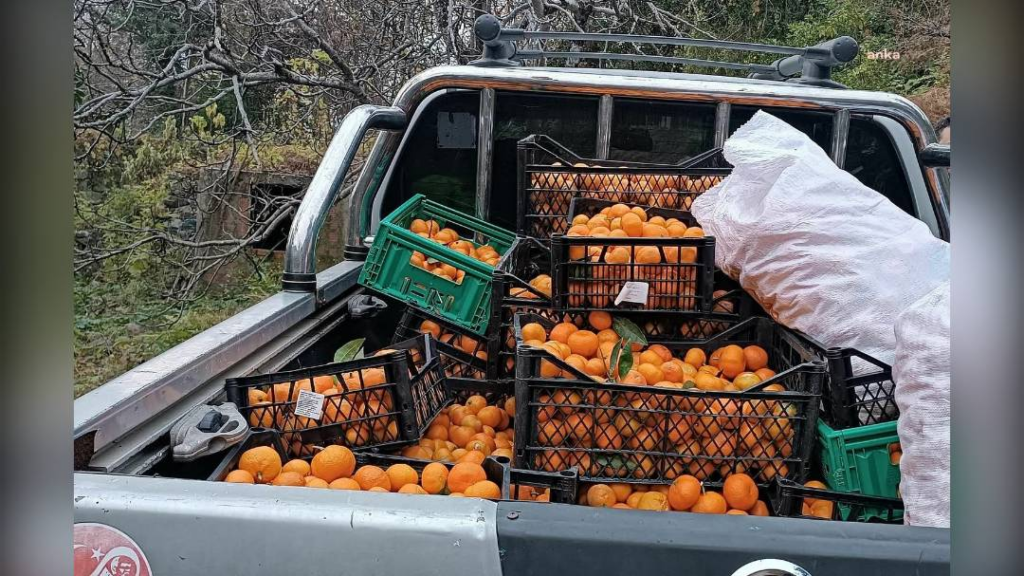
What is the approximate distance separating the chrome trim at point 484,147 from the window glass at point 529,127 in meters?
0.04

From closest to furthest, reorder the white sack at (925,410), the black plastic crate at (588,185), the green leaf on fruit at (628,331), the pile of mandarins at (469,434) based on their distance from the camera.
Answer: the white sack at (925,410)
the pile of mandarins at (469,434)
the green leaf on fruit at (628,331)
the black plastic crate at (588,185)

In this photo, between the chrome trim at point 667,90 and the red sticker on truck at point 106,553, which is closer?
the red sticker on truck at point 106,553

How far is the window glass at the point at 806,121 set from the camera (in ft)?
11.3

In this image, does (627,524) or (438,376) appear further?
(438,376)

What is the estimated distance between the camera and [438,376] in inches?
87.3

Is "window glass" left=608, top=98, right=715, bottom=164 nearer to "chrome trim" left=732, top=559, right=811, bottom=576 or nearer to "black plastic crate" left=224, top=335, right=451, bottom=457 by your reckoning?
"black plastic crate" left=224, top=335, right=451, bottom=457

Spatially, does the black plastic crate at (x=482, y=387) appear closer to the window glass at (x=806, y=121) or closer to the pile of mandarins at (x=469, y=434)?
the pile of mandarins at (x=469, y=434)

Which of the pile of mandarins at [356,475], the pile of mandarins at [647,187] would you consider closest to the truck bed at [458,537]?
the pile of mandarins at [356,475]

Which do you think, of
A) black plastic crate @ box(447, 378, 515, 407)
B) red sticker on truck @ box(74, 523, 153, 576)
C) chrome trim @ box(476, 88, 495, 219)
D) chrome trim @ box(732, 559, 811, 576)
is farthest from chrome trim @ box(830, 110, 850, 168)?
red sticker on truck @ box(74, 523, 153, 576)

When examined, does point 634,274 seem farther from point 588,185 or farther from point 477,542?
point 477,542
